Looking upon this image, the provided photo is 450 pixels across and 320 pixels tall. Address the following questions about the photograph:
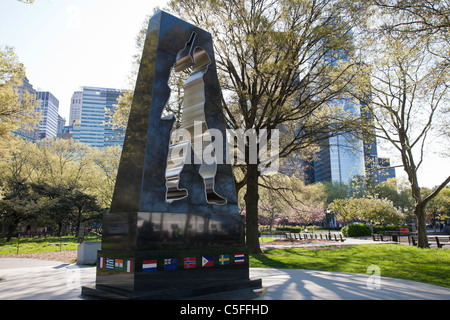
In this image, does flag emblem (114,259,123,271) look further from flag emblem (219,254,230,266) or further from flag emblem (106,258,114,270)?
flag emblem (219,254,230,266)

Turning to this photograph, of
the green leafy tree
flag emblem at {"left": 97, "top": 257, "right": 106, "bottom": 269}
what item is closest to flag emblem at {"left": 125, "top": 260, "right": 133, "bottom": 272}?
flag emblem at {"left": 97, "top": 257, "right": 106, "bottom": 269}

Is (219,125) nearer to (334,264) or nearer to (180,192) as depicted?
(180,192)

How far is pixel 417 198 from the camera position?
62.7ft

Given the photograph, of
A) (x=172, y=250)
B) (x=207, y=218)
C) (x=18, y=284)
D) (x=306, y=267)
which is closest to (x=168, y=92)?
(x=207, y=218)

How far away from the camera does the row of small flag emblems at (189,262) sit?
541cm

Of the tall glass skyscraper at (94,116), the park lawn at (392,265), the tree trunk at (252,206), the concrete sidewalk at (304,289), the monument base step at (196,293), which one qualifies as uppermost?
the tall glass skyscraper at (94,116)

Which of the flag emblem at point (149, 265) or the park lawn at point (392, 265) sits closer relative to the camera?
the flag emblem at point (149, 265)

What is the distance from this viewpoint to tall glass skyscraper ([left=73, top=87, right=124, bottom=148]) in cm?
17425

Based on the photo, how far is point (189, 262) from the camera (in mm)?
5945

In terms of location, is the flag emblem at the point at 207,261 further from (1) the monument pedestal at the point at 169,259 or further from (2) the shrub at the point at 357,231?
(2) the shrub at the point at 357,231

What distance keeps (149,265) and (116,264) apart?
0.65 m

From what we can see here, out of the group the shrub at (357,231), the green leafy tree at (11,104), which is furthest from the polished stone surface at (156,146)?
the shrub at (357,231)

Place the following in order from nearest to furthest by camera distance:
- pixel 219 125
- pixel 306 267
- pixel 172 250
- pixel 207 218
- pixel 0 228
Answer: pixel 172 250
pixel 207 218
pixel 219 125
pixel 306 267
pixel 0 228

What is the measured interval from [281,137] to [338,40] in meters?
5.95
